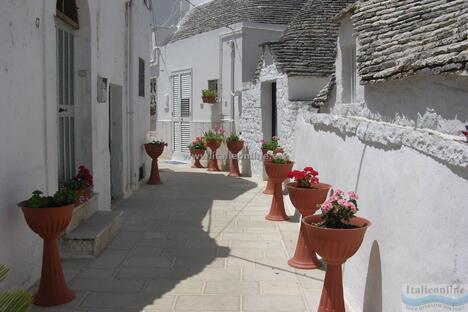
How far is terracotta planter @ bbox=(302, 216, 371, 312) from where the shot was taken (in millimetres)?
4137

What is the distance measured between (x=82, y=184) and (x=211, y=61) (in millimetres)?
10490

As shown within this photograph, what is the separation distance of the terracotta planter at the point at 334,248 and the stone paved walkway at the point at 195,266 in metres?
0.58


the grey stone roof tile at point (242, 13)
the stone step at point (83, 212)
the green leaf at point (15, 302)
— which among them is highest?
the grey stone roof tile at point (242, 13)

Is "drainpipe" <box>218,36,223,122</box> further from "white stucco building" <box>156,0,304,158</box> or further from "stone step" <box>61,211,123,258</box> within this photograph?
"stone step" <box>61,211,123,258</box>

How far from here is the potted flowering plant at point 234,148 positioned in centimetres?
1450

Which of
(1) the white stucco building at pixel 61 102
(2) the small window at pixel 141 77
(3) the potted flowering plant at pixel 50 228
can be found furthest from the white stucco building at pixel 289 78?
(3) the potted flowering plant at pixel 50 228

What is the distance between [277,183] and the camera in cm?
907

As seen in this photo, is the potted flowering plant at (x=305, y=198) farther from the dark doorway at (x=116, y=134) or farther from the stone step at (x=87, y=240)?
the dark doorway at (x=116, y=134)

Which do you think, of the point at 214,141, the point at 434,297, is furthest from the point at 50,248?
the point at 214,141

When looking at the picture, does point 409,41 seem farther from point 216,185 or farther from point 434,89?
point 216,185

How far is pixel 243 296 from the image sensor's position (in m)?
5.40

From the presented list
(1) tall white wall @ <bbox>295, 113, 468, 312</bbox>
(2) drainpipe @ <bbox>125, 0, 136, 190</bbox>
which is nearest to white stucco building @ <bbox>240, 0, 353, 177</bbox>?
(2) drainpipe @ <bbox>125, 0, 136, 190</bbox>

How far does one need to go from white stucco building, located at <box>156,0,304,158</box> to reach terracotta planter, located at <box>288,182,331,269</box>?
9415mm

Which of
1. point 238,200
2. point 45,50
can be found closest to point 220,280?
point 45,50
